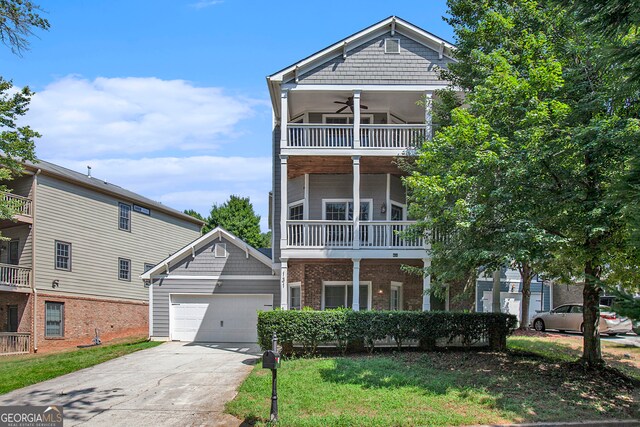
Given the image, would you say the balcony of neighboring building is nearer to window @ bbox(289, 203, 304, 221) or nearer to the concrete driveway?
window @ bbox(289, 203, 304, 221)

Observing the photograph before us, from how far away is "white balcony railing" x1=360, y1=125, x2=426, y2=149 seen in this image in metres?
17.8

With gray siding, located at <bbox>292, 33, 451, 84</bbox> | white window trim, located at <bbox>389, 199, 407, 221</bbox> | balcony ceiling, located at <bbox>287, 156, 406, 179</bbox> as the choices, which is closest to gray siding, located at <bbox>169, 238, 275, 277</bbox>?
balcony ceiling, located at <bbox>287, 156, 406, 179</bbox>

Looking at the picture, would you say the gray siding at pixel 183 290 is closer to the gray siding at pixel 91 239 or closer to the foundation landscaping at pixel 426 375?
the gray siding at pixel 91 239

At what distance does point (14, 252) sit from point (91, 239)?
11.0ft

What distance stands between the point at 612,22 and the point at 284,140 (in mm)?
11811

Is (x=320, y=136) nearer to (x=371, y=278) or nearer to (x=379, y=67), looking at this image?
(x=379, y=67)

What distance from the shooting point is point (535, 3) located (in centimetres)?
1195

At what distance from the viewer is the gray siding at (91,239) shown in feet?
72.6

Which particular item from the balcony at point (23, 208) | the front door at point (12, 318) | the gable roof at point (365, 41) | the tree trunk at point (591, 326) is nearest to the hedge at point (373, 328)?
the tree trunk at point (591, 326)

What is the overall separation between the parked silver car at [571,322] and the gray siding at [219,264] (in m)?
11.3

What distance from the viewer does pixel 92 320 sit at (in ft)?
79.3

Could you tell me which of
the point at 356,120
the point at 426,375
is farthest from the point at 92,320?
the point at 426,375

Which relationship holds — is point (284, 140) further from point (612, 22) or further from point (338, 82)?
point (612, 22)

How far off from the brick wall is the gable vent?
16842 millimetres
